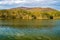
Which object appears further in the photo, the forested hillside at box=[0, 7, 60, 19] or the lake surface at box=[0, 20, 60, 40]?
the forested hillside at box=[0, 7, 60, 19]

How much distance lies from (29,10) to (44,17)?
10.1 meters

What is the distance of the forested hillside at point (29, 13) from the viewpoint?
100062mm

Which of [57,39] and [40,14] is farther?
[40,14]

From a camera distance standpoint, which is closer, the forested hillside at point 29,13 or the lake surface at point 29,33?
the lake surface at point 29,33

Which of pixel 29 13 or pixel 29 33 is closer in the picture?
pixel 29 33

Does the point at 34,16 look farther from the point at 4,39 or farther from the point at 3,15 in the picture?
the point at 4,39

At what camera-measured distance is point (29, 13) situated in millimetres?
103938

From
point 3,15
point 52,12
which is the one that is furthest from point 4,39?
point 52,12

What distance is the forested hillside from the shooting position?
100 metres

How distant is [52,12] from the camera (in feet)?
344

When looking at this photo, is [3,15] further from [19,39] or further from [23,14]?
[19,39]

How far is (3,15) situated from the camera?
99.6m

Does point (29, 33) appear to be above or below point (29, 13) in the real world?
above

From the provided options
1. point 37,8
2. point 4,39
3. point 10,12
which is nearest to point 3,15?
point 10,12
